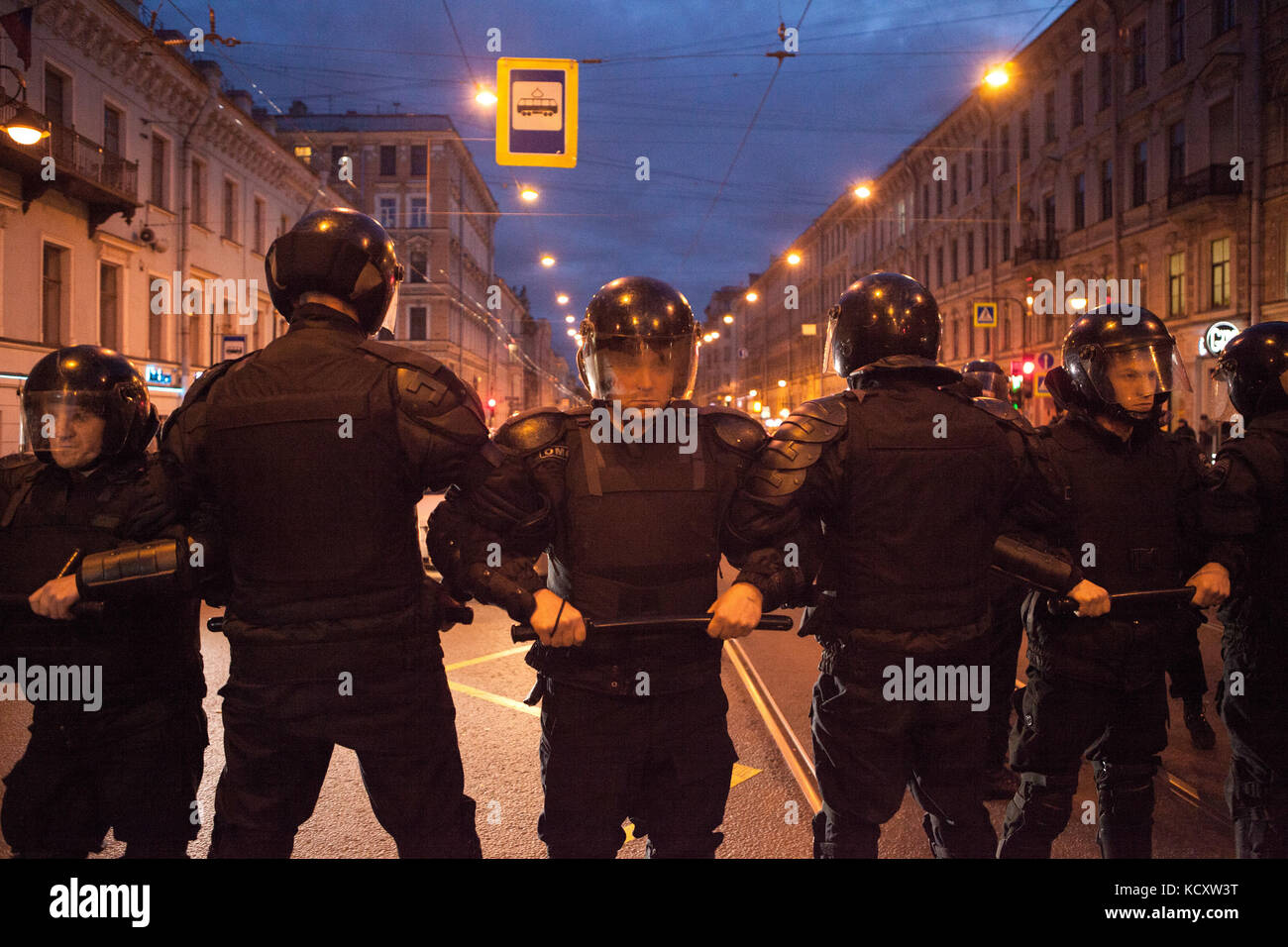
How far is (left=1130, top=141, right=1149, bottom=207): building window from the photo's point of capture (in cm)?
2525

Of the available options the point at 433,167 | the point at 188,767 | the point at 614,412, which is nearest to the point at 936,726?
the point at 614,412

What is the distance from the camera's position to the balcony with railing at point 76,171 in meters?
15.1

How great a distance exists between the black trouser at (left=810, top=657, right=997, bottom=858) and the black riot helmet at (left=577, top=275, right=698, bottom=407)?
1.02m

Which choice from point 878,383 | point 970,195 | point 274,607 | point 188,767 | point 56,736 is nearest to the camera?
point 274,607

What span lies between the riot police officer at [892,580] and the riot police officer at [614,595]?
20cm

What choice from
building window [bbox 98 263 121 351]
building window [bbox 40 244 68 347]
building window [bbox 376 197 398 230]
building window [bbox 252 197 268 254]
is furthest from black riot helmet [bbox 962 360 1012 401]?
building window [bbox 376 197 398 230]

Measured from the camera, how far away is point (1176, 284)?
933 inches

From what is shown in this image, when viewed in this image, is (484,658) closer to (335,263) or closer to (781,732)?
(781,732)

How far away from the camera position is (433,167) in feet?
167

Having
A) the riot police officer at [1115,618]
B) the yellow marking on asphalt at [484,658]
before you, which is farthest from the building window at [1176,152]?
the riot police officer at [1115,618]

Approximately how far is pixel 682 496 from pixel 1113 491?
151 centimetres

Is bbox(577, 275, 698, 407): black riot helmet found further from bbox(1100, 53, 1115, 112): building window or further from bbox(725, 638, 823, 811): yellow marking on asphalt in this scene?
bbox(1100, 53, 1115, 112): building window

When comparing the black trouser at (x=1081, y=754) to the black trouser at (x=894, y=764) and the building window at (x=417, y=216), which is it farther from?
the building window at (x=417, y=216)
